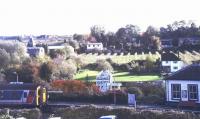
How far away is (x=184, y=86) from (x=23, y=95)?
40.8ft

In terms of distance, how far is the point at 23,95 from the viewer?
3553cm

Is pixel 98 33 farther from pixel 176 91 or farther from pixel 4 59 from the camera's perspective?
pixel 176 91

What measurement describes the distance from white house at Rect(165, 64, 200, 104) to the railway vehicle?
387 inches

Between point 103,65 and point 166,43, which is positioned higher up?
point 166,43

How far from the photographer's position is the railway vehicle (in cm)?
3516

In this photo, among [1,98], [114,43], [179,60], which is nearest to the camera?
[1,98]

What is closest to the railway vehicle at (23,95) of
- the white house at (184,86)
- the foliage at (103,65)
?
the white house at (184,86)

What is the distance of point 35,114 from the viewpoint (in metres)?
30.6

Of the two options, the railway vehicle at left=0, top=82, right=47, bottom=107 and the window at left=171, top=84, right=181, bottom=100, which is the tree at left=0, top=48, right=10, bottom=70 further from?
the window at left=171, top=84, right=181, bottom=100

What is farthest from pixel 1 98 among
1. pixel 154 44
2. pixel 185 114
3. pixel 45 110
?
pixel 154 44

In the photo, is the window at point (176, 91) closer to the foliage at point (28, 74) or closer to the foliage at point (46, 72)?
the foliage at point (28, 74)

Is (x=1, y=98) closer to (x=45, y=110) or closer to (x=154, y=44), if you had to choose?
(x=45, y=110)

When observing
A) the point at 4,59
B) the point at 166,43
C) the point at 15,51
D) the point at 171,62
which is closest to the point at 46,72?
the point at 4,59

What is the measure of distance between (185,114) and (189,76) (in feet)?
18.2
